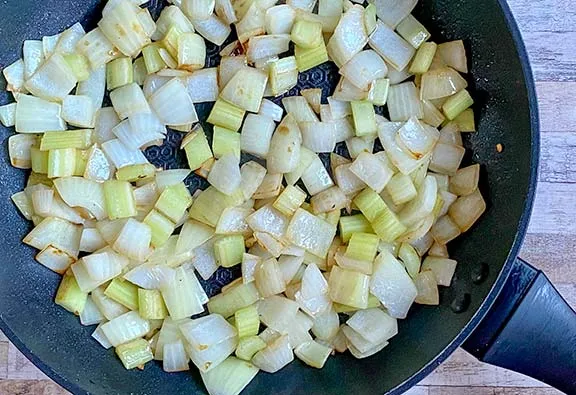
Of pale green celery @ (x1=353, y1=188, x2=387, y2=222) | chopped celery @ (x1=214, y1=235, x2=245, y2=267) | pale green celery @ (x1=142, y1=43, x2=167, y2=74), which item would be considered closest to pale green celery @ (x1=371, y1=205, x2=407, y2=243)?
pale green celery @ (x1=353, y1=188, x2=387, y2=222)

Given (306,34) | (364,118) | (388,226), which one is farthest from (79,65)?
(388,226)

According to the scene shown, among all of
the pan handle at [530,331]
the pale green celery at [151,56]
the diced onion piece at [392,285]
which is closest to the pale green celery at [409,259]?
the diced onion piece at [392,285]

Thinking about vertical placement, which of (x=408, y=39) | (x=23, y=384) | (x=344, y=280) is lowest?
(x=23, y=384)

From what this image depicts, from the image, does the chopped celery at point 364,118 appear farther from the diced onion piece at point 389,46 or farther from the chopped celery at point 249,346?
the chopped celery at point 249,346

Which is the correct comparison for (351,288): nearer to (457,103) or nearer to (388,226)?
(388,226)

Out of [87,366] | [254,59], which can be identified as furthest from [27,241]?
[254,59]

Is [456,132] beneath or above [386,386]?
above

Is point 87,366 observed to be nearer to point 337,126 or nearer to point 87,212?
point 87,212

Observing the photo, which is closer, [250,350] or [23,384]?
[250,350]
